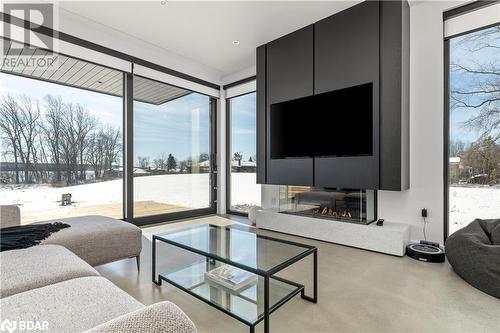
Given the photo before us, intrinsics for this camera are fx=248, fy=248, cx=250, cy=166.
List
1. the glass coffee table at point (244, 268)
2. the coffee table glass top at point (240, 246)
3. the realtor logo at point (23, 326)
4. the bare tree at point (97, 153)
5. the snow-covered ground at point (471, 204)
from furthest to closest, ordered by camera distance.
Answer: the bare tree at point (97, 153)
the snow-covered ground at point (471, 204)
the coffee table glass top at point (240, 246)
the glass coffee table at point (244, 268)
the realtor logo at point (23, 326)

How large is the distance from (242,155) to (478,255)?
378 cm

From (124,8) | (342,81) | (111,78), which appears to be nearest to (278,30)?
(342,81)

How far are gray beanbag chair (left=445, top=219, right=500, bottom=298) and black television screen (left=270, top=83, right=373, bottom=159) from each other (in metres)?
1.17

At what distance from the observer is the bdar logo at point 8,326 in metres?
0.80

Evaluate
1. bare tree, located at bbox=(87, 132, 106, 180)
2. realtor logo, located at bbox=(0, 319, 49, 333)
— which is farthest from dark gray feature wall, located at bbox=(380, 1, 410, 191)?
bare tree, located at bbox=(87, 132, 106, 180)

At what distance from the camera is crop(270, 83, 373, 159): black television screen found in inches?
116

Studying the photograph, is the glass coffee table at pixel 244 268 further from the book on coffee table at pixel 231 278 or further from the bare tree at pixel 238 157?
the bare tree at pixel 238 157

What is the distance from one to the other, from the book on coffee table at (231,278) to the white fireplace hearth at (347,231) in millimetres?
1732

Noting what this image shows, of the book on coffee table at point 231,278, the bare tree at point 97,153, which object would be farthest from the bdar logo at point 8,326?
the bare tree at point 97,153

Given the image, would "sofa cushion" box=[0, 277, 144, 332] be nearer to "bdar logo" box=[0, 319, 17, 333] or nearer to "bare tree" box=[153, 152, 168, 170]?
"bdar logo" box=[0, 319, 17, 333]

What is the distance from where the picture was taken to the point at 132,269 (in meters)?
2.36

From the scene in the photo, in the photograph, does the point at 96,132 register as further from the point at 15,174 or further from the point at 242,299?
the point at 242,299

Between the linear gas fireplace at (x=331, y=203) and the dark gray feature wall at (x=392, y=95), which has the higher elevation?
the dark gray feature wall at (x=392, y=95)

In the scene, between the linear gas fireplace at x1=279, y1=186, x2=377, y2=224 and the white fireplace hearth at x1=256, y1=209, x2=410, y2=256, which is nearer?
the white fireplace hearth at x1=256, y1=209, x2=410, y2=256
